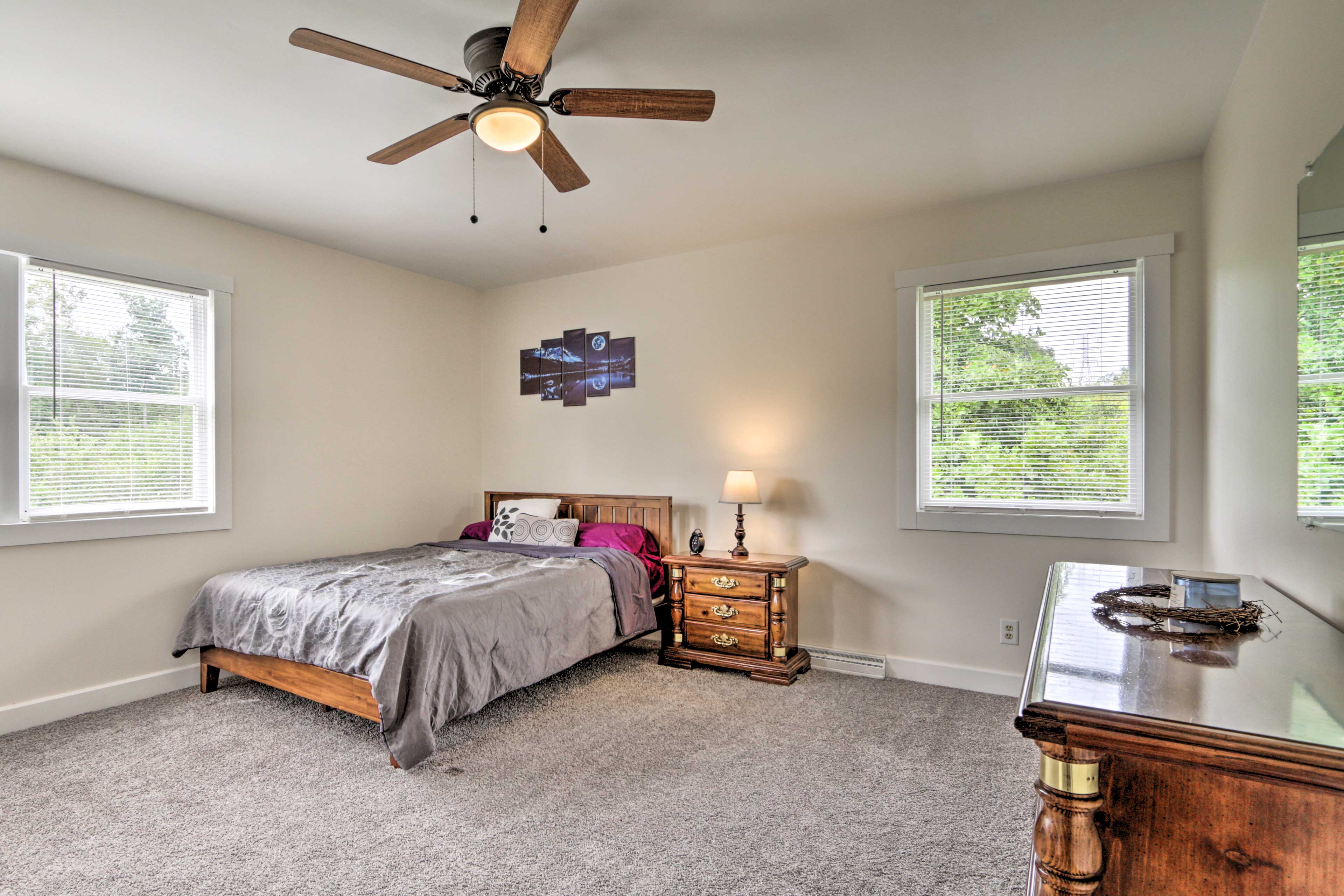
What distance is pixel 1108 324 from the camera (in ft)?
10.6

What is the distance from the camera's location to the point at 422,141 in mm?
2424

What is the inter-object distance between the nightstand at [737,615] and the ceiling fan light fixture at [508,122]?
2.38 metres

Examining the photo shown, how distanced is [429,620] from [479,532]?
2.06 meters

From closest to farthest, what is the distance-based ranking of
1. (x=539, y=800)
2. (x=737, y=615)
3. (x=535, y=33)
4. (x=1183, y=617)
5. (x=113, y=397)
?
1. (x=1183, y=617)
2. (x=535, y=33)
3. (x=539, y=800)
4. (x=113, y=397)
5. (x=737, y=615)

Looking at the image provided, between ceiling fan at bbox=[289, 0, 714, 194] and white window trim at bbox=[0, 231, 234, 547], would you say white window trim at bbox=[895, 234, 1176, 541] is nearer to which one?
ceiling fan at bbox=[289, 0, 714, 194]

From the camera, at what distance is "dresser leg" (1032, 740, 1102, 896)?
2.88ft

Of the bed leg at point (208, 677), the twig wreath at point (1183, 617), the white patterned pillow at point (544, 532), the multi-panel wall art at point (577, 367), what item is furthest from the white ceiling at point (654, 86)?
the bed leg at point (208, 677)

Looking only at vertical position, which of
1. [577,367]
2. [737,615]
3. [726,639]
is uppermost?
[577,367]

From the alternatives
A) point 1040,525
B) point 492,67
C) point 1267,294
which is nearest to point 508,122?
point 492,67

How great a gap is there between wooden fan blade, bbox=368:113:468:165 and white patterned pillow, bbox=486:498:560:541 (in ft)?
8.18

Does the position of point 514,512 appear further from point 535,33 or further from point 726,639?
point 535,33

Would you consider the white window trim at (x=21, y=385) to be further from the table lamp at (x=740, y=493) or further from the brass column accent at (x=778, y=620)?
the brass column accent at (x=778, y=620)

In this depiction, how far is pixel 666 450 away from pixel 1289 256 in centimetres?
321

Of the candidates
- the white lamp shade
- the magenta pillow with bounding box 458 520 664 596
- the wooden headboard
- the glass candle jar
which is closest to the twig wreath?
the glass candle jar
